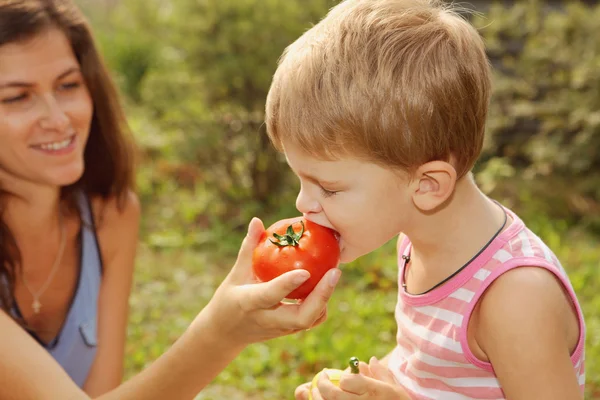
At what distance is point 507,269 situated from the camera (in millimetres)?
1944

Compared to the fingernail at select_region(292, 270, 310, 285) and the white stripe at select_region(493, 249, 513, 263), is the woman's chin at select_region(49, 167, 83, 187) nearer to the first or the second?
the fingernail at select_region(292, 270, 310, 285)

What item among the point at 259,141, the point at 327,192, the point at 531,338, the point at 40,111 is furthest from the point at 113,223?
the point at 259,141

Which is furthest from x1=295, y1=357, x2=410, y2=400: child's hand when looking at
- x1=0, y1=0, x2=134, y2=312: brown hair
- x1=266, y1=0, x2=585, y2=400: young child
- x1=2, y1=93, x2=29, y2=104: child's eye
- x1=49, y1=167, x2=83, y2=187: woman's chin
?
x1=2, y1=93, x2=29, y2=104: child's eye

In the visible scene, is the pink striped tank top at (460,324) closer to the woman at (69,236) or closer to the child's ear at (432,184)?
the child's ear at (432,184)

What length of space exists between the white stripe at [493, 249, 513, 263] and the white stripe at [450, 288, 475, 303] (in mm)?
121

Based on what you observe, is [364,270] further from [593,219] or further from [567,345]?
[567,345]

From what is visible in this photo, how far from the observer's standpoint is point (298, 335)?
4691 mm

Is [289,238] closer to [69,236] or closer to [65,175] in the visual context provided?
[65,175]

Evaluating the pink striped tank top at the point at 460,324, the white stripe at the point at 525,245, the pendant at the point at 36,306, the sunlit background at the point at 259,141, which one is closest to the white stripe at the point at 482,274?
the pink striped tank top at the point at 460,324

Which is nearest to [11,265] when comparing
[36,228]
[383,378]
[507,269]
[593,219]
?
[36,228]

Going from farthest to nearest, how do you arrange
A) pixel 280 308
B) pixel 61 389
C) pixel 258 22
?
1. pixel 258 22
2. pixel 61 389
3. pixel 280 308

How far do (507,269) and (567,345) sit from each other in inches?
9.7

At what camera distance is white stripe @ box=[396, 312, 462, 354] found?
2.05m

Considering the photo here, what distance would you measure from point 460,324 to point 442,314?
78 millimetres
